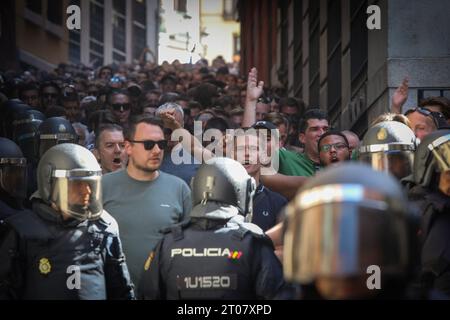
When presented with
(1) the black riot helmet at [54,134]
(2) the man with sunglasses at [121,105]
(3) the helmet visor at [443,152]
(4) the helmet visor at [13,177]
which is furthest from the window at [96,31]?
(3) the helmet visor at [443,152]

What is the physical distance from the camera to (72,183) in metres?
6.45

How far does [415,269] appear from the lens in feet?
10.6

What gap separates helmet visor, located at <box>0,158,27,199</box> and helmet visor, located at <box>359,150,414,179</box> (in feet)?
8.40

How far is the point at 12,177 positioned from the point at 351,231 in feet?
16.3

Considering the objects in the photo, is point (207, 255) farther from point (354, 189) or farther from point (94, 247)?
point (354, 189)

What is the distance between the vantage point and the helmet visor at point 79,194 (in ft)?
20.8

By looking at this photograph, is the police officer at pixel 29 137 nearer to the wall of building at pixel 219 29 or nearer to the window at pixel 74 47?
the window at pixel 74 47

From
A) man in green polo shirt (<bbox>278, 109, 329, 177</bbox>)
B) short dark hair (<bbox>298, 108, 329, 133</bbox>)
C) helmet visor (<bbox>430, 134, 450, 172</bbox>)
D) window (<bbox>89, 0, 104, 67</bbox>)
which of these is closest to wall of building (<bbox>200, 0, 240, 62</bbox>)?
window (<bbox>89, 0, 104, 67</bbox>)

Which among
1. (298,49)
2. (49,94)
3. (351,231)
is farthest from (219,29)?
(351,231)

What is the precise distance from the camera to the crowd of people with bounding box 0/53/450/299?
3.16 meters
